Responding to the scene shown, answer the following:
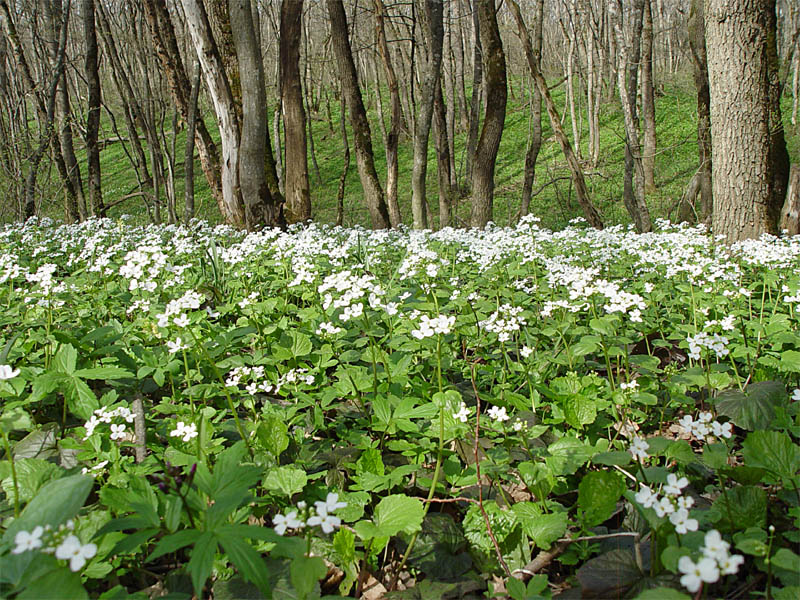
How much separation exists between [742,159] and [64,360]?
5.89m

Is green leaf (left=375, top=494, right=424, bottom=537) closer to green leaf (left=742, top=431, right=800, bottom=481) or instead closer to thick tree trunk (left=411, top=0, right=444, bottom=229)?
green leaf (left=742, top=431, right=800, bottom=481)

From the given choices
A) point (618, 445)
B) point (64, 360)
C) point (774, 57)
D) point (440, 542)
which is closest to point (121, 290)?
point (64, 360)

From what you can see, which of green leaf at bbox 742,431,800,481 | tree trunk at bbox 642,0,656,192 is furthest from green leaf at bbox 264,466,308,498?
tree trunk at bbox 642,0,656,192

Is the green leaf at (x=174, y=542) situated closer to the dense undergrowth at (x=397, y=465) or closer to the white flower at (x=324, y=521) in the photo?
the dense undergrowth at (x=397, y=465)

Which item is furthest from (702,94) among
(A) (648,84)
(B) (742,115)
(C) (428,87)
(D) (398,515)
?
(D) (398,515)

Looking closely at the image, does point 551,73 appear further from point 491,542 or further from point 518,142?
point 491,542

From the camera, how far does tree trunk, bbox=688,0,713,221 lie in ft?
24.9

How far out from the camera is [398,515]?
1372 millimetres

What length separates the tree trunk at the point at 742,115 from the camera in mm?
4887

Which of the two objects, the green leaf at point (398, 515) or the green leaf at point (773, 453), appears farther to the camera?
the green leaf at point (773, 453)

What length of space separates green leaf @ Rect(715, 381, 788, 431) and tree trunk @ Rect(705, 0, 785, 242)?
4.05 m

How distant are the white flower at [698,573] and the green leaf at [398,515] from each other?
0.65 metres

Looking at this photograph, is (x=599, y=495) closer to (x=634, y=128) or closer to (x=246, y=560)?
(x=246, y=560)

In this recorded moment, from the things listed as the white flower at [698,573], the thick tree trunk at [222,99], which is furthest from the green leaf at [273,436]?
the thick tree trunk at [222,99]
